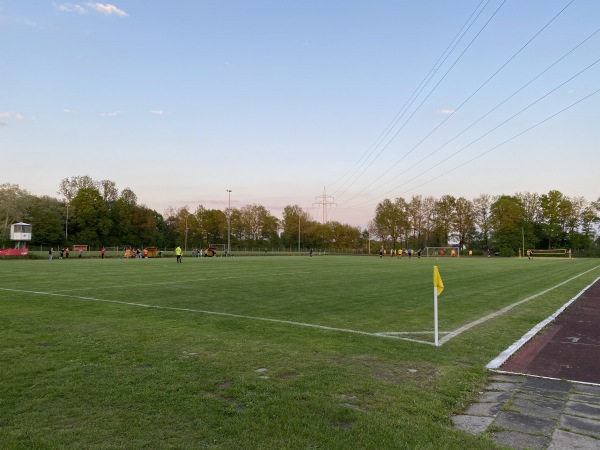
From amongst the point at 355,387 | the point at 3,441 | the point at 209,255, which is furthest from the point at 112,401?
the point at 209,255

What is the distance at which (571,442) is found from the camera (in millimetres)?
3576

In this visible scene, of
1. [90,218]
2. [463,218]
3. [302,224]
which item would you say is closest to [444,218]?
[463,218]

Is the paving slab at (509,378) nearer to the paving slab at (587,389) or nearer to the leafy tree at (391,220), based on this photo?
the paving slab at (587,389)

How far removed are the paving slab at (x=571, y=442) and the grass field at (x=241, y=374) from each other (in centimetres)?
57

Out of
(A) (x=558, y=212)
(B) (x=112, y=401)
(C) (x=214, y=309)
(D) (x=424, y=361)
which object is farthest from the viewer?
(A) (x=558, y=212)

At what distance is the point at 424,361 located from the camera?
6.12 m

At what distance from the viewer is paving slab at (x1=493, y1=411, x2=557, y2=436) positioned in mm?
3812

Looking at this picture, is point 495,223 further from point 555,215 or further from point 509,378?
point 509,378

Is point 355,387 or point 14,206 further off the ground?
point 14,206

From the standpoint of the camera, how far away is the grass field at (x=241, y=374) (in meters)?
3.61

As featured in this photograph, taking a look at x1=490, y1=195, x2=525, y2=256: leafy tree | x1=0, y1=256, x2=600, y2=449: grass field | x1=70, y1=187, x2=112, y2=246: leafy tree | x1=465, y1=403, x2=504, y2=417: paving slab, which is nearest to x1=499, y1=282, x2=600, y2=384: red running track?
x1=0, y1=256, x2=600, y2=449: grass field

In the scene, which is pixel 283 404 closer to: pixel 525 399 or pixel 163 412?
pixel 163 412

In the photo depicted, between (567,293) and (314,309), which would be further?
(567,293)

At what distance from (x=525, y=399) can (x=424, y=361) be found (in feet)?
5.37
